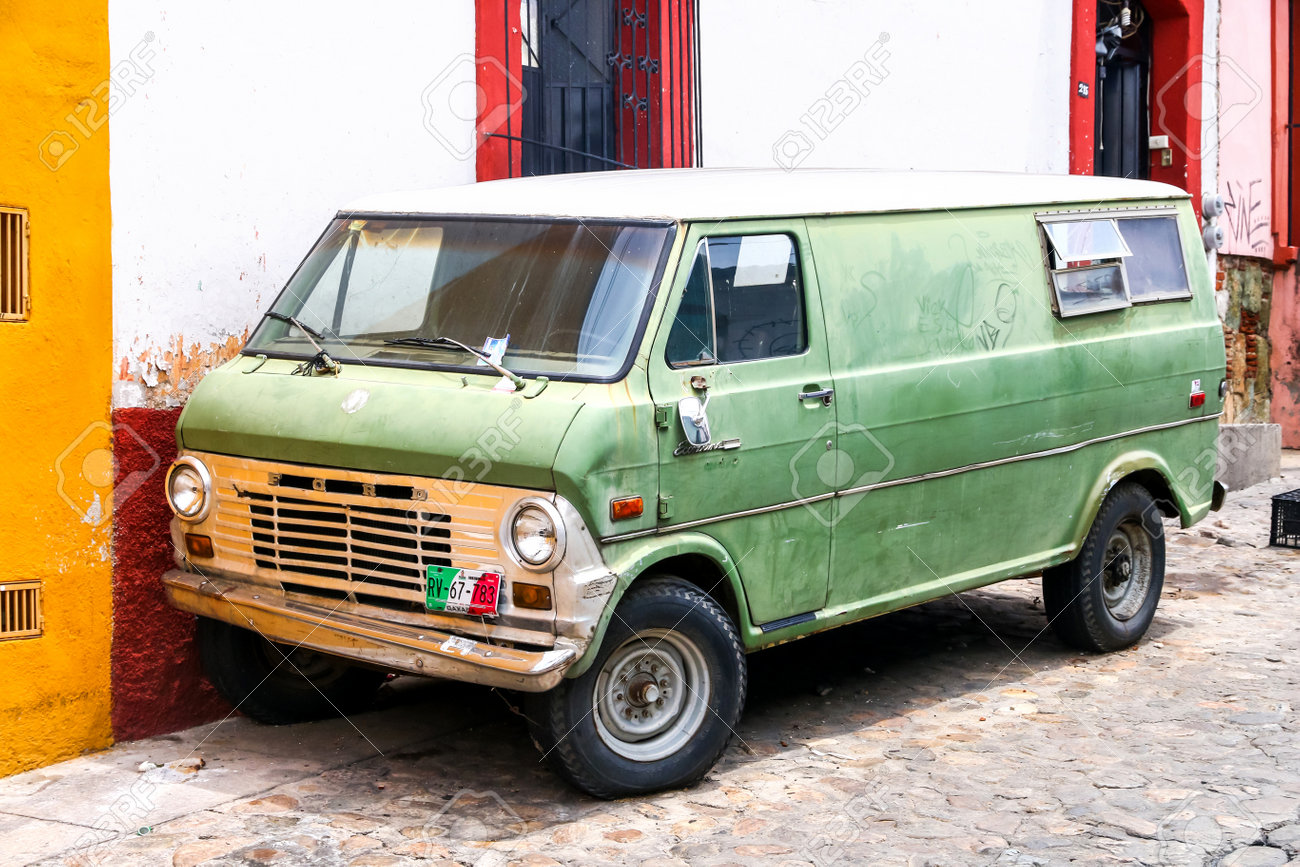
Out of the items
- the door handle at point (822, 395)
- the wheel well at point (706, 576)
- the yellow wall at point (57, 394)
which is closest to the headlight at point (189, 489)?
the yellow wall at point (57, 394)

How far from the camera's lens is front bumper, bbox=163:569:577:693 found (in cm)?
456

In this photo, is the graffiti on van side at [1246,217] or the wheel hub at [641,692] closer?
the wheel hub at [641,692]

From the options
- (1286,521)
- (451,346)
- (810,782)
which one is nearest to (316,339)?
(451,346)

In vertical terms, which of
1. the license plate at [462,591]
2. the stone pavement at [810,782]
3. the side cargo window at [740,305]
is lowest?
the stone pavement at [810,782]

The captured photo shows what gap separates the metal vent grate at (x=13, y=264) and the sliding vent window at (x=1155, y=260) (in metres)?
4.87

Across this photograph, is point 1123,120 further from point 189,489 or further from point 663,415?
point 189,489

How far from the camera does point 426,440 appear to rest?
15.7 ft

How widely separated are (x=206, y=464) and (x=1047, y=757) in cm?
336

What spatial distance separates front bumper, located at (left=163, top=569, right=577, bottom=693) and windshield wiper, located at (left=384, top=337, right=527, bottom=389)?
0.88m

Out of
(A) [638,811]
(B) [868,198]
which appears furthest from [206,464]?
(B) [868,198]

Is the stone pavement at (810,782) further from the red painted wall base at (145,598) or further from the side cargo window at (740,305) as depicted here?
the side cargo window at (740,305)

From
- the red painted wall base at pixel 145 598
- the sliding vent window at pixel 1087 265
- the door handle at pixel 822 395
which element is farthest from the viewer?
the sliding vent window at pixel 1087 265

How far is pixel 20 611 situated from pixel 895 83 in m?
7.11

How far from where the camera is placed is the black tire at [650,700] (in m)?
4.82
